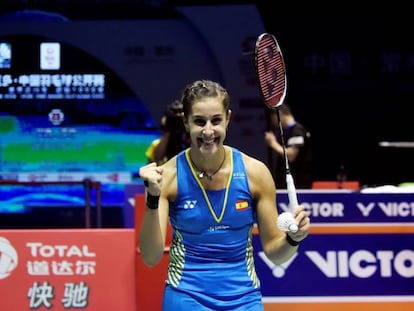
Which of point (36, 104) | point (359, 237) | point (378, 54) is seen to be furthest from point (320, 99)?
point (359, 237)

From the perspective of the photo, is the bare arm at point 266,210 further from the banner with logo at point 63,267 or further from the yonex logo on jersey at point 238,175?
the banner with logo at point 63,267

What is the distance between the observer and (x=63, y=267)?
13.8ft

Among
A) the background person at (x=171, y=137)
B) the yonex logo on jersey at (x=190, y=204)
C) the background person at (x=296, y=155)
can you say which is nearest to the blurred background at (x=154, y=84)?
the background person at (x=296, y=155)

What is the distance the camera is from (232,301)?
2412mm

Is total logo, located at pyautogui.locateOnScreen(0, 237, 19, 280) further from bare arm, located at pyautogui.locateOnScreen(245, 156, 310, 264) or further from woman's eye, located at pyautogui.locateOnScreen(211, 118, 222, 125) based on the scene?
woman's eye, located at pyautogui.locateOnScreen(211, 118, 222, 125)

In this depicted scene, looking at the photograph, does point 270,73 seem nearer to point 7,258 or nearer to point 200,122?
point 200,122

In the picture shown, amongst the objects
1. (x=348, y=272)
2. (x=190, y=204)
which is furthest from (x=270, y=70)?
(x=348, y=272)

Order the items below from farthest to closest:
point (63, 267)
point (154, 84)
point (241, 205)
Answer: point (154, 84) < point (63, 267) < point (241, 205)

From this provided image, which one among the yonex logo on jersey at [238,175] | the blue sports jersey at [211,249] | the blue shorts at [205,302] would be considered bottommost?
the blue shorts at [205,302]

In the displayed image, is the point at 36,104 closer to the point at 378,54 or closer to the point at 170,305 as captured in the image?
the point at 378,54

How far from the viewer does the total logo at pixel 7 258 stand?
13.6ft

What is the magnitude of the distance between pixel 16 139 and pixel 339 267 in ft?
20.6

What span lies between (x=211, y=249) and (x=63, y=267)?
198 cm

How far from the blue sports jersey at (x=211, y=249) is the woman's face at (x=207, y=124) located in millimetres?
148
